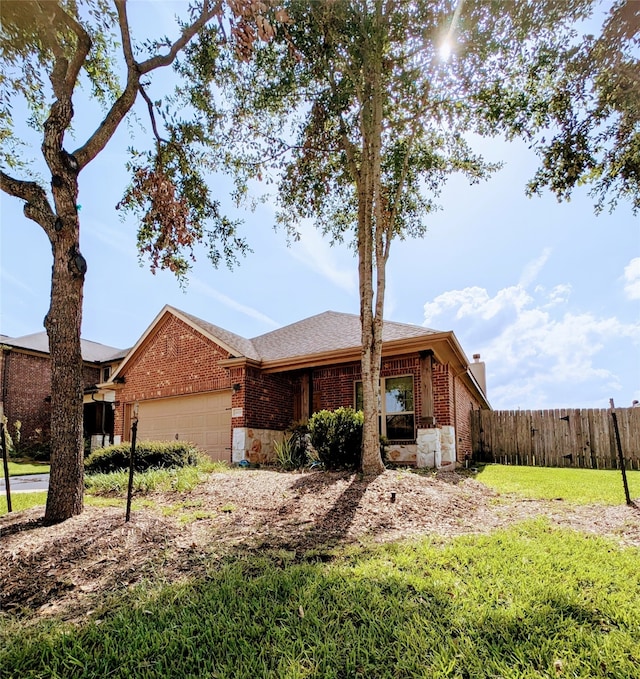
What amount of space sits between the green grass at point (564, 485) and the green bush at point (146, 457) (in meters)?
6.34

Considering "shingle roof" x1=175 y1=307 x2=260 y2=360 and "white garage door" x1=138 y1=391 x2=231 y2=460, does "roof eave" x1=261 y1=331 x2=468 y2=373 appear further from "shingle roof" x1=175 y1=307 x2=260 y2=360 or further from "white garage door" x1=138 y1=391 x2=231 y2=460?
"white garage door" x1=138 y1=391 x2=231 y2=460

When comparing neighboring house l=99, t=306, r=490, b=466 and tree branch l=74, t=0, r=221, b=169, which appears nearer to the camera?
tree branch l=74, t=0, r=221, b=169

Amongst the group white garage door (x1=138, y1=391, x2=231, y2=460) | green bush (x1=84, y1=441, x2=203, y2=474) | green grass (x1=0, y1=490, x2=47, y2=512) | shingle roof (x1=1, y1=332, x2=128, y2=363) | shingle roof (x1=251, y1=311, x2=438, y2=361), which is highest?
shingle roof (x1=1, y1=332, x2=128, y2=363)

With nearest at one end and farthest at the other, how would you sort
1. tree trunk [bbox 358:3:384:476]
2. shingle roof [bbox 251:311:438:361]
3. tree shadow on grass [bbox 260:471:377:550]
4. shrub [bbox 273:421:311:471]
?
tree shadow on grass [bbox 260:471:377:550] → tree trunk [bbox 358:3:384:476] → shrub [bbox 273:421:311:471] → shingle roof [bbox 251:311:438:361]

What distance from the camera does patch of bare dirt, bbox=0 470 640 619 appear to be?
11.9 feet

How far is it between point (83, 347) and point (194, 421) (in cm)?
1353

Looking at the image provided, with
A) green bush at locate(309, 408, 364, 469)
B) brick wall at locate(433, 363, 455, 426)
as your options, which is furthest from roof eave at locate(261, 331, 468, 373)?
green bush at locate(309, 408, 364, 469)

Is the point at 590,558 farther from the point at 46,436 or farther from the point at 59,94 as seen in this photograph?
the point at 46,436

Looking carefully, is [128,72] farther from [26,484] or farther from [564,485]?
[564,485]

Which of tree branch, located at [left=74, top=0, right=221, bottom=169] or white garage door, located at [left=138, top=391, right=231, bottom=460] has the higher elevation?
tree branch, located at [left=74, top=0, right=221, bottom=169]

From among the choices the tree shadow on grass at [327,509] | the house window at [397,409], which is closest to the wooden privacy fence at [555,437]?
the house window at [397,409]

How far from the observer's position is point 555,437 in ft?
43.6

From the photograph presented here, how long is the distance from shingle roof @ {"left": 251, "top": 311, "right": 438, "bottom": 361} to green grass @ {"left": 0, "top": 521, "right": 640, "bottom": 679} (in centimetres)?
701

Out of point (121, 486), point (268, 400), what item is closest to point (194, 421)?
point (268, 400)
